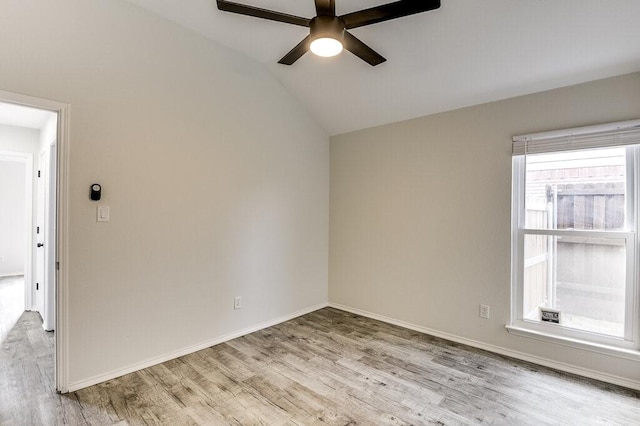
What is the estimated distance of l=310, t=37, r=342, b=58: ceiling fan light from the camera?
1.73 metres

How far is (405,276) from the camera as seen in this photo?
136 inches

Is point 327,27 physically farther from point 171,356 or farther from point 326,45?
point 171,356

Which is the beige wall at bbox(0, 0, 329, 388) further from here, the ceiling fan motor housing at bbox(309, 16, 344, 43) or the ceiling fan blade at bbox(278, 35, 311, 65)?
the ceiling fan motor housing at bbox(309, 16, 344, 43)

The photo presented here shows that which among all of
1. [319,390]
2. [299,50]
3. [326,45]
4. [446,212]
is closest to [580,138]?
[446,212]

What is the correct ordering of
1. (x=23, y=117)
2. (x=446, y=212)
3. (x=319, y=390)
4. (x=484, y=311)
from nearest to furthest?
1. (x=319, y=390)
2. (x=484, y=311)
3. (x=446, y=212)
4. (x=23, y=117)

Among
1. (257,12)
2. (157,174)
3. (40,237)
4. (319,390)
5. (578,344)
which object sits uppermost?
(257,12)

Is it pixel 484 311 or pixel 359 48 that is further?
pixel 484 311

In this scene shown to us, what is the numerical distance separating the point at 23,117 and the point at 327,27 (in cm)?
372

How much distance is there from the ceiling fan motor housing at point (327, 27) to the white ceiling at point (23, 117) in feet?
9.44

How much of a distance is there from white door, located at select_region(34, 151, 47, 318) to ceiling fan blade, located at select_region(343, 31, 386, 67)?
144 inches

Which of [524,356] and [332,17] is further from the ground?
[332,17]

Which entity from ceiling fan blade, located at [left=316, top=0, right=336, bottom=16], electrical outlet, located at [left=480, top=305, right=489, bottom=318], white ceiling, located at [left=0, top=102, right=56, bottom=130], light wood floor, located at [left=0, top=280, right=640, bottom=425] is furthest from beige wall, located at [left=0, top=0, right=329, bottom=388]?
electrical outlet, located at [left=480, top=305, right=489, bottom=318]

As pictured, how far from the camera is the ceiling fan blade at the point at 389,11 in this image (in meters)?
1.54

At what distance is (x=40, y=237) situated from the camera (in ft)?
11.9
